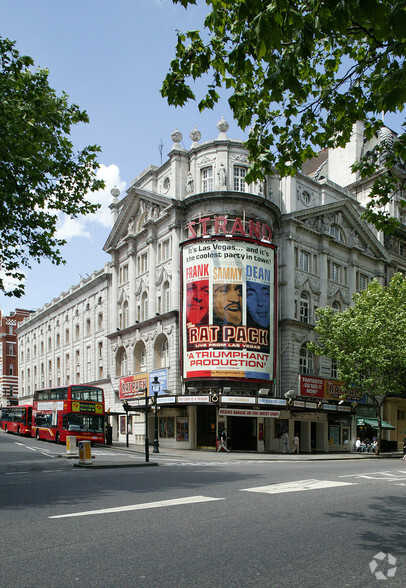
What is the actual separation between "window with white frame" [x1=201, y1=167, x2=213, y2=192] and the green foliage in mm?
11994

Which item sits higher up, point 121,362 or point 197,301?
point 197,301

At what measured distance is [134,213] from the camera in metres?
48.5

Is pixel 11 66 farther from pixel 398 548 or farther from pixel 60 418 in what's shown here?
pixel 60 418

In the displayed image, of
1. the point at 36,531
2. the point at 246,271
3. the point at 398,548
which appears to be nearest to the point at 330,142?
the point at 398,548

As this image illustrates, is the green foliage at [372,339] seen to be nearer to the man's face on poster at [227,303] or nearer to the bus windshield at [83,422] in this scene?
the man's face on poster at [227,303]

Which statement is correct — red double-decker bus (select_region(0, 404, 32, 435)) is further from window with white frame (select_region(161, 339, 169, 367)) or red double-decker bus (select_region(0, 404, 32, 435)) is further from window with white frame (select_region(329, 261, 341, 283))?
window with white frame (select_region(329, 261, 341, 283))

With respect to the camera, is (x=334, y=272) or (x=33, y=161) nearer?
(x=33, y=161)

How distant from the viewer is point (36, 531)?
7.82 m

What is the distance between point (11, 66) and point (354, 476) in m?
16.1

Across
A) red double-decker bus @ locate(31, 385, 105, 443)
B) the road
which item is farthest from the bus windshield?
the road

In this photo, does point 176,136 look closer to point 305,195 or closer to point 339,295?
point 305,195

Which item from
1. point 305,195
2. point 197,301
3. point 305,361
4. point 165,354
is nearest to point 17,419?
point 165,354

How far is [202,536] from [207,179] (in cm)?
3529

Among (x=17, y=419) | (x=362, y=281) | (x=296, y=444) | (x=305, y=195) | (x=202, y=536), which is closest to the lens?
(x=202, y=536)
